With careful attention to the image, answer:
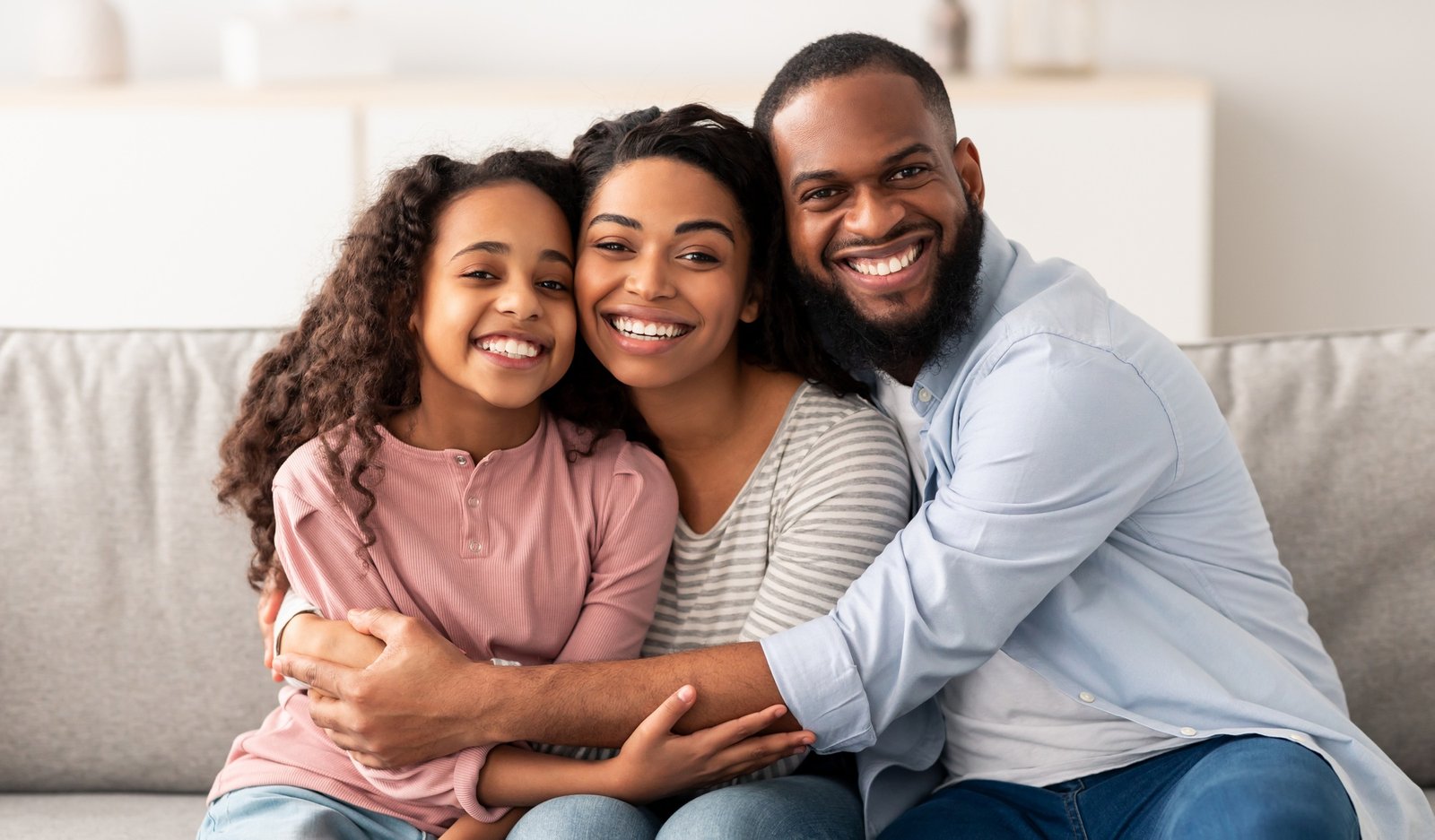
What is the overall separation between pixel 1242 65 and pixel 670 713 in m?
2.94

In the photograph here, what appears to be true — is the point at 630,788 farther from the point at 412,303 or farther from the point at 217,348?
the point at 217,348

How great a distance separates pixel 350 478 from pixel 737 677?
1.62ft

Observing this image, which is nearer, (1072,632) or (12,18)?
(1072,632)

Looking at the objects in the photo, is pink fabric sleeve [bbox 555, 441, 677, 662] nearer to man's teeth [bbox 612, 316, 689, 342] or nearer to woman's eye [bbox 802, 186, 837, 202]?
man's teeth [bbox 612, 316, 689, 342]

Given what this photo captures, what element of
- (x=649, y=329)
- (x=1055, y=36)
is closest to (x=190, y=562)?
(x=649, y=329)

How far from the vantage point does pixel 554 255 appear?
1634mm

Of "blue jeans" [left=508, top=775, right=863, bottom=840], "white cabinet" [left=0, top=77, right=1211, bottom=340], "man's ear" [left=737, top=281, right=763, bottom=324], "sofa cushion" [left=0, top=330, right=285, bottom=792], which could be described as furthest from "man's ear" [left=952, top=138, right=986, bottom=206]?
"white cabinet" [left=0, top=77, right=1211, bottom=340]

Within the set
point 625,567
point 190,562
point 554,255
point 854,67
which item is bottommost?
point 190,562

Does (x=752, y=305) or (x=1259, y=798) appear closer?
(x=1259, y=798)

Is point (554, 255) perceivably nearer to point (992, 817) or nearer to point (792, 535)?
point (792, 535)

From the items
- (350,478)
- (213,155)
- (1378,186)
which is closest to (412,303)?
(350,478)

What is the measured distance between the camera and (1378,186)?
372cm

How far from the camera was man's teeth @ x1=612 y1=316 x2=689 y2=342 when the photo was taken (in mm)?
1603

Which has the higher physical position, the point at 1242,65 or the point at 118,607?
the point at 1242,65
